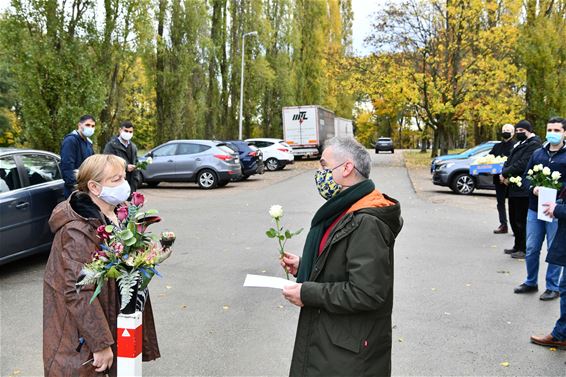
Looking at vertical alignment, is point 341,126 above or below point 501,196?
→ above

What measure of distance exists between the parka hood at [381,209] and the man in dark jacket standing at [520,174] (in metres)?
6.20

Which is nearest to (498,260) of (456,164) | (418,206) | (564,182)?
(564,182)

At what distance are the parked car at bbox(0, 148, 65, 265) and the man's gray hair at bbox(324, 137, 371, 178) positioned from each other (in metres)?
5.58

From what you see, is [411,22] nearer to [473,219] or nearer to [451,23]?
[451,23]

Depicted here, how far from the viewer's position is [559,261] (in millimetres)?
4711

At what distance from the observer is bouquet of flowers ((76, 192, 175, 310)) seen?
242 cm

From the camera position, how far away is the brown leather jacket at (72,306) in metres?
2.55

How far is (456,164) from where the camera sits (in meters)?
17.4

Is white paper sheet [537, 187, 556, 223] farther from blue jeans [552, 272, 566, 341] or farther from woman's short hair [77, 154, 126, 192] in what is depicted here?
woman's short hair [77, 154, 126, 192]

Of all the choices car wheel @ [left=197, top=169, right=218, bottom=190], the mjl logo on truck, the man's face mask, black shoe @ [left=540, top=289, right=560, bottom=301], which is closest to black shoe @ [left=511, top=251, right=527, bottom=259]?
black shoe @ [left=540, top=289, right=560, bottom=301]

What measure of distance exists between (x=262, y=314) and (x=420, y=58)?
87.5 ft

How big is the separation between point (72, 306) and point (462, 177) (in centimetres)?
1622

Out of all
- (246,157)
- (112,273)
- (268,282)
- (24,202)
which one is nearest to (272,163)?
(246,157)

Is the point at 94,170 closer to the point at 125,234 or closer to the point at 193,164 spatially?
the point at 125,234
